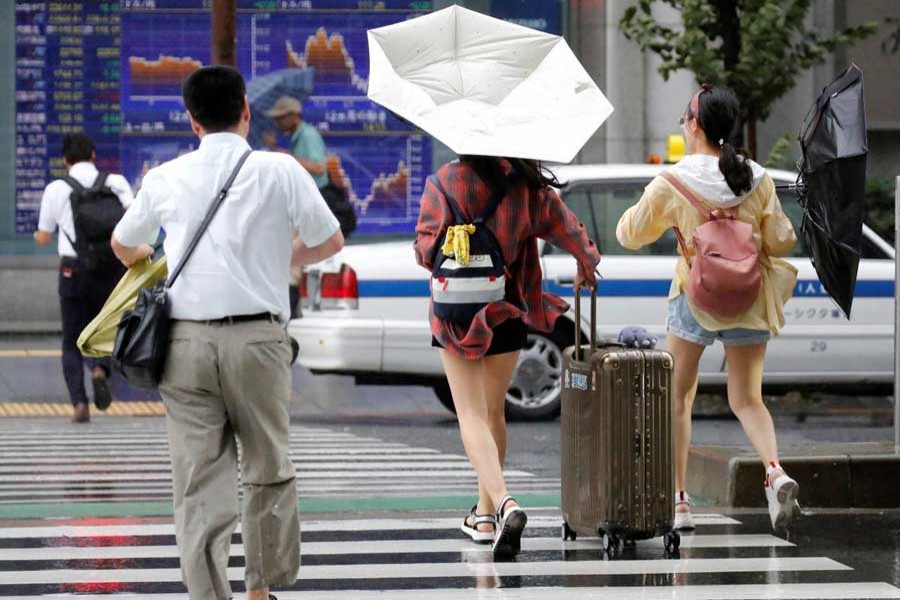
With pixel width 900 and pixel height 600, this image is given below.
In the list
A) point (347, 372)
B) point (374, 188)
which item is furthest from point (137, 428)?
point (374, 188)

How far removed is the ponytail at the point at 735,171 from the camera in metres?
7.00

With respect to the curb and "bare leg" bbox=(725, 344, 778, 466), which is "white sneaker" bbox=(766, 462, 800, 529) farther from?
the curb

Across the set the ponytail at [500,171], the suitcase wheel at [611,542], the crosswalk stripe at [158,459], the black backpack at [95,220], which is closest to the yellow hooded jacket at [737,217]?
the ponytail at [500,171]

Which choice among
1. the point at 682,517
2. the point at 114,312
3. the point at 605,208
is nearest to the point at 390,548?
the point at 682,517

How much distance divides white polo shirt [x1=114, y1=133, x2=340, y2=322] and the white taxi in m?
6.45

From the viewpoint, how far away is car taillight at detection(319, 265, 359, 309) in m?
11.9

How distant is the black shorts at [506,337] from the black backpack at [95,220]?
224 inches

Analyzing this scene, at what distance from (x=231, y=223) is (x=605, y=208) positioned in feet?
23.2

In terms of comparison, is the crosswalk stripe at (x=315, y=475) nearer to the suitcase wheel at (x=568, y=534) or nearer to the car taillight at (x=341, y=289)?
the car taillight at (x=341, y=289)

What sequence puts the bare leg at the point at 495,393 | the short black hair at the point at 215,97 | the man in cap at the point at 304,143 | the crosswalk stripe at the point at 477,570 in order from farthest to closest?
1. the man in cap at the point at 304,143
2. the bare leg at the point at 495,393
3. the crosswalk stripe at the point at 477,570
4. the short black hair at the point at 215,97

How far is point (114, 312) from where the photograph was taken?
18.5 ft

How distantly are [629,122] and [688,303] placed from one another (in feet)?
42.9

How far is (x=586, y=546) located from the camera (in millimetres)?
7059

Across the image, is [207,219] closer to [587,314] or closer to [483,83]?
[483,83]
